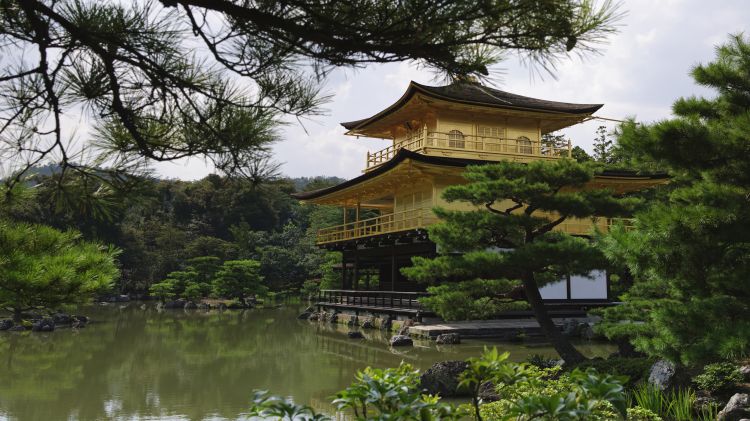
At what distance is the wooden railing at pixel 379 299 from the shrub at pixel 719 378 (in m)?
8.97

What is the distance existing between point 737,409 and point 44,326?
55.1 ft

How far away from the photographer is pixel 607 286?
16.3m

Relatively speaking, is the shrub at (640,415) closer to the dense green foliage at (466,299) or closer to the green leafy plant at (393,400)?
the green leafy plant at (393,400)

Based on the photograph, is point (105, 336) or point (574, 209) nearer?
point (574, 209)

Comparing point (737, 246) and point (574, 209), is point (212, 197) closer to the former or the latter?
point (574, 209)

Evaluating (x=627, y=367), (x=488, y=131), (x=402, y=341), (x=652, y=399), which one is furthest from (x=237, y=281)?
(x=652, y=399)

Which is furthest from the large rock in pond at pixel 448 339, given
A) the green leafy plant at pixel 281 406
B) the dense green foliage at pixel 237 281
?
the dense green foliage at pixel 237 281

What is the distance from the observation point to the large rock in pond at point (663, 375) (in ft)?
17.8

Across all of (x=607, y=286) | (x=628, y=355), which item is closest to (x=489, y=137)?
(x=607, y=286)

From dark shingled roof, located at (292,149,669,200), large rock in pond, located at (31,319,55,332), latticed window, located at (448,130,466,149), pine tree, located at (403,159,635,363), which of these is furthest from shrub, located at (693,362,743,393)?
large rock in pond, located at (31,319,55,332)

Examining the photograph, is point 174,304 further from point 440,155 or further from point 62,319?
point 440,155

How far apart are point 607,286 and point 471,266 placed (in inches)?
390

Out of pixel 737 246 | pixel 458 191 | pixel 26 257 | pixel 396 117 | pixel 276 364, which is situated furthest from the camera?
pixel 396 117

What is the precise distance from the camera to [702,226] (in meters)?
4.20
